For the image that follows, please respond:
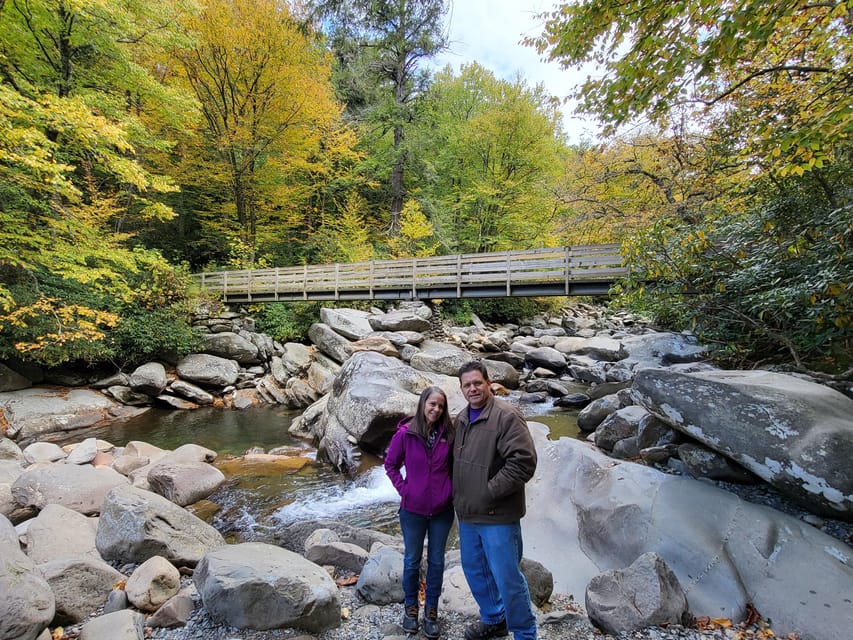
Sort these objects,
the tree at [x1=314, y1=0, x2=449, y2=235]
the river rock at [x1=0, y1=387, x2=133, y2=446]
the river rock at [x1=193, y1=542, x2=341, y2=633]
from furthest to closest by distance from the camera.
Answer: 1. the tree at [x1=314, y1=0, x2=449, y2=235]
2. the river rock at [x1=0, y1=387, x2=133, y2=446]
3. the river rock at [x1=193, y1=542, x2=341, y2=633]

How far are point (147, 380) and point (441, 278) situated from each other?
29.9ft

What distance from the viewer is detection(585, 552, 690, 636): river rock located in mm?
2662

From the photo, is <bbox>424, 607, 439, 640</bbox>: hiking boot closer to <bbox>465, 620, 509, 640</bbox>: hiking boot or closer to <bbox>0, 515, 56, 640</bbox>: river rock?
<bbox>465, 620, 509, 640</bbox>: hiking boot

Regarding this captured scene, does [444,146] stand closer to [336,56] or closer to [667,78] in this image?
[336,56]

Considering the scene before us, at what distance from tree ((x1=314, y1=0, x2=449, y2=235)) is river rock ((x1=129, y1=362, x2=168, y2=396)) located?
1202 centimetres

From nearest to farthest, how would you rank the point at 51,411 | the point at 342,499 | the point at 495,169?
the point at 342,499 < the point at 51,411 < the point at 495,169

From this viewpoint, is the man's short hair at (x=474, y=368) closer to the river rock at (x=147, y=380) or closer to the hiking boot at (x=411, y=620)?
the hiking boot at (x=411, y=620)

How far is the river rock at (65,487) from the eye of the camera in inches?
180

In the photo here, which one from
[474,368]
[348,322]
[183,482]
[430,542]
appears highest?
[474,368]

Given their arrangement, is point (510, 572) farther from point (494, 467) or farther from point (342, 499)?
point (342, 499)

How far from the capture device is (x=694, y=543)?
11.1 feet

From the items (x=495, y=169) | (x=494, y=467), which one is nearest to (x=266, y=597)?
(x=494, y=467)

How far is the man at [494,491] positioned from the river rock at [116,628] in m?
2.19

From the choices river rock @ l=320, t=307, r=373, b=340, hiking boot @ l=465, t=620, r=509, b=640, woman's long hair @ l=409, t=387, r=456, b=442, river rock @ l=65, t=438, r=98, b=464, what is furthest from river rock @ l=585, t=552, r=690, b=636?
river rock @ l=320, t=307, r=373, b=340
